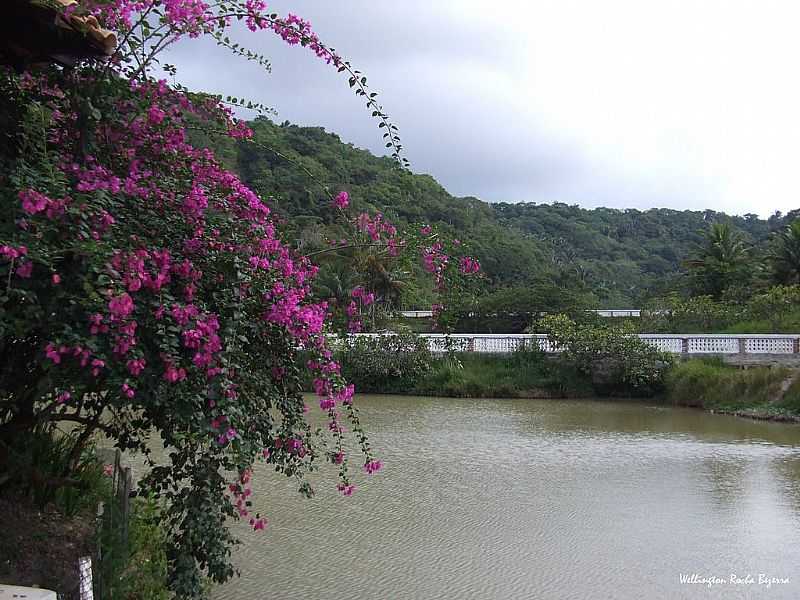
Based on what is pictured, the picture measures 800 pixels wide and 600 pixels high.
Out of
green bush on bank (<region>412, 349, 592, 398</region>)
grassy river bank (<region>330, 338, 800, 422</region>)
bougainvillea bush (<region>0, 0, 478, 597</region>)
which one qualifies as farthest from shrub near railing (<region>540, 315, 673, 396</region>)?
bougainvillea bush (<region>0, 0, 478, 597</region>)

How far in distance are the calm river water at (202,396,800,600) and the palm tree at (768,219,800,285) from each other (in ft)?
42.1

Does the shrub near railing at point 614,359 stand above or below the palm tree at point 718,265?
below

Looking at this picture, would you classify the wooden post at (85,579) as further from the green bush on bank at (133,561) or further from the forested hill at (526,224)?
the forested hill at (526,224)

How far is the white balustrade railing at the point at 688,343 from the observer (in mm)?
13352

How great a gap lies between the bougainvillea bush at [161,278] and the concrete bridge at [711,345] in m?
9.69

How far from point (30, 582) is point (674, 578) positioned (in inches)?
131

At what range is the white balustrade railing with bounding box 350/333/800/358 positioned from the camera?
1335cm

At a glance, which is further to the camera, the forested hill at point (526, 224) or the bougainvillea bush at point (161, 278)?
the forested hill at point (526, 224)

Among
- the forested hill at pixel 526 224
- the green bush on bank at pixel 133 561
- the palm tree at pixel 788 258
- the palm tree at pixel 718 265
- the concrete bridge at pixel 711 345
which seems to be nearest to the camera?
the green bush on bank at pixel 133 561

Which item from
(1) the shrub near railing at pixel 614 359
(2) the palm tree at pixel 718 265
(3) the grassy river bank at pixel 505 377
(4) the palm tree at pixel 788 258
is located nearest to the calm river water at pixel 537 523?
(3) the grassy river bank at pixel 505 377

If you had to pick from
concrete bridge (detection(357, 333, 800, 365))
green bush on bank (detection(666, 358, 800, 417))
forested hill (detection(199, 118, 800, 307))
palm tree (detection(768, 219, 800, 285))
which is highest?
forested hill (detection(199, 118, 800, 307))

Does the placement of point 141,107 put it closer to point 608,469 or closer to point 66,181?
point 66,181

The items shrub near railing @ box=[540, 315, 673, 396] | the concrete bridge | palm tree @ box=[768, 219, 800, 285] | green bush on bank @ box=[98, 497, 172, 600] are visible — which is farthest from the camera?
palm tree @ box=[768, 219, 800, 285]

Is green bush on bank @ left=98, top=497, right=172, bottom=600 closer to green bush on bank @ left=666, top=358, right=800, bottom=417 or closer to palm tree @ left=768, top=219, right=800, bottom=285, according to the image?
green bush on bank @ left=666, top=358, right=800, bottom=417
